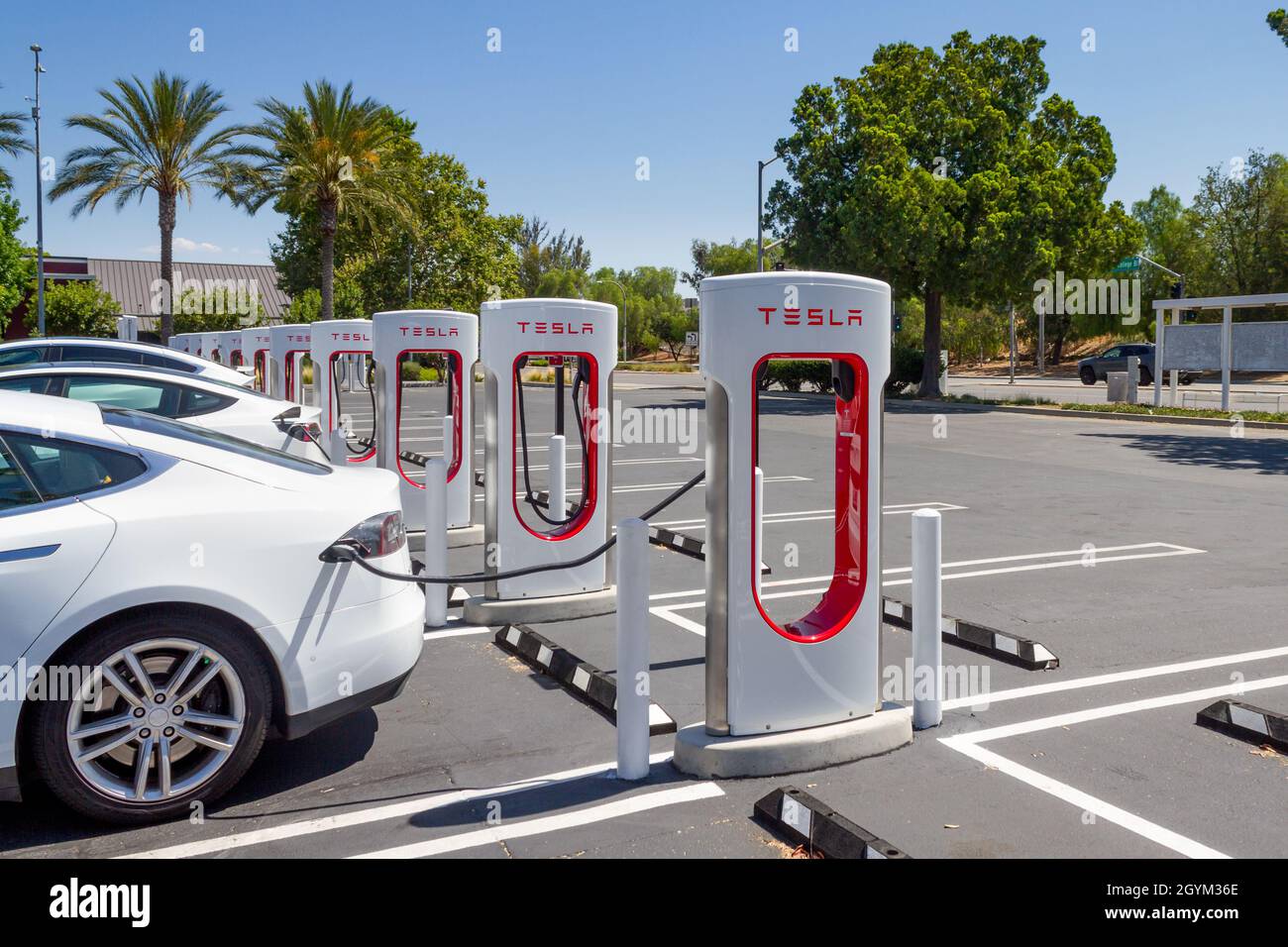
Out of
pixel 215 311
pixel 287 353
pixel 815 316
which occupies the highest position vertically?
pixel 215 311

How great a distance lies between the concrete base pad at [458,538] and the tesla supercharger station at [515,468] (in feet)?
7.96

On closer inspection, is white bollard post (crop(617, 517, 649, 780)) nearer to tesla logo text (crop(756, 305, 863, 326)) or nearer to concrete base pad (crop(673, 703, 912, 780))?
concrete base pad (crop(673, 703, 912, 780))

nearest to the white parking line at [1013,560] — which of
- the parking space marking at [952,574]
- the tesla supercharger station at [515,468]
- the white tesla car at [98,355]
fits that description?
the parking space marking at [952,574]

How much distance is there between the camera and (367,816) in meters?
4.20

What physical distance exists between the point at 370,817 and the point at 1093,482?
A: 1220cm

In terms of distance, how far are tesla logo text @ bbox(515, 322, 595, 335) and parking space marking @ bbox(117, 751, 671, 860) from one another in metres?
3.39

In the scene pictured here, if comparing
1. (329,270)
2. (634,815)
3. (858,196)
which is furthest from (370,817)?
(329,270)

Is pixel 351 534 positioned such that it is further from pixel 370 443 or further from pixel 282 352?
pixel 282 352

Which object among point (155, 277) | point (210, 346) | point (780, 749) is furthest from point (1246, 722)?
point (155, 277)

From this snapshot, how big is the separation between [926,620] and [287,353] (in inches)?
533

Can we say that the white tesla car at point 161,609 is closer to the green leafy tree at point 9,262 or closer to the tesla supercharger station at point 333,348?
the tesla supercharger station at point 333,348

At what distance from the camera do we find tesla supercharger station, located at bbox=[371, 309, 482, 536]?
981 cm

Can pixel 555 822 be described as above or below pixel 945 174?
below

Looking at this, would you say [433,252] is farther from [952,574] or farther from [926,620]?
[926,620]
